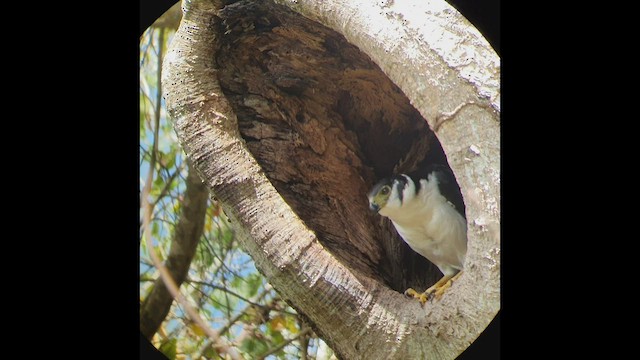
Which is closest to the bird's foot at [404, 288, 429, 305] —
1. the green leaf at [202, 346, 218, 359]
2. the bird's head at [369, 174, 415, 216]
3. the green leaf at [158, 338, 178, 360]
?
the bird's head at [369, 174, 415, 216]

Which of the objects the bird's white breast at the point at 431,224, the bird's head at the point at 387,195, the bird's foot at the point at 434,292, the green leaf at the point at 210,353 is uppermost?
the bird's head at the point at 387,195

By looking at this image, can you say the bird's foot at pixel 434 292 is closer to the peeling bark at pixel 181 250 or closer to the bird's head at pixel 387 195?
the bird's head at pixel 387 195

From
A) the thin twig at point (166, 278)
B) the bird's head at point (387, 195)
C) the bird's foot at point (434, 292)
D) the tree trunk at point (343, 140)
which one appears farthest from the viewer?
the bird's head at point (387, 195)

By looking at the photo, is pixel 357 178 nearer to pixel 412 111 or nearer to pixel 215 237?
pixel 412 111

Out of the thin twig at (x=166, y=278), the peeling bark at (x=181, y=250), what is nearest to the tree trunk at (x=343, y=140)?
the thin twig at (x=166, y=278)

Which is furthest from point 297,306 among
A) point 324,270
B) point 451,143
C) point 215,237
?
point 451,143

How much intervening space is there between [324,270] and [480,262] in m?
0.54

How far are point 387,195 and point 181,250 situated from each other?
2.55 feet

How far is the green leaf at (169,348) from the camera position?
3.03 meters

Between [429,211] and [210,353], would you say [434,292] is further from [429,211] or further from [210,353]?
[210,353]

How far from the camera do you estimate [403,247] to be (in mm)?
3242

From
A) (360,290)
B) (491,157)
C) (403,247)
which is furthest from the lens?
(403,247)

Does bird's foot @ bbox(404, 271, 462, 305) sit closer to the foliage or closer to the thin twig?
the foliage

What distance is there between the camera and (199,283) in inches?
122
